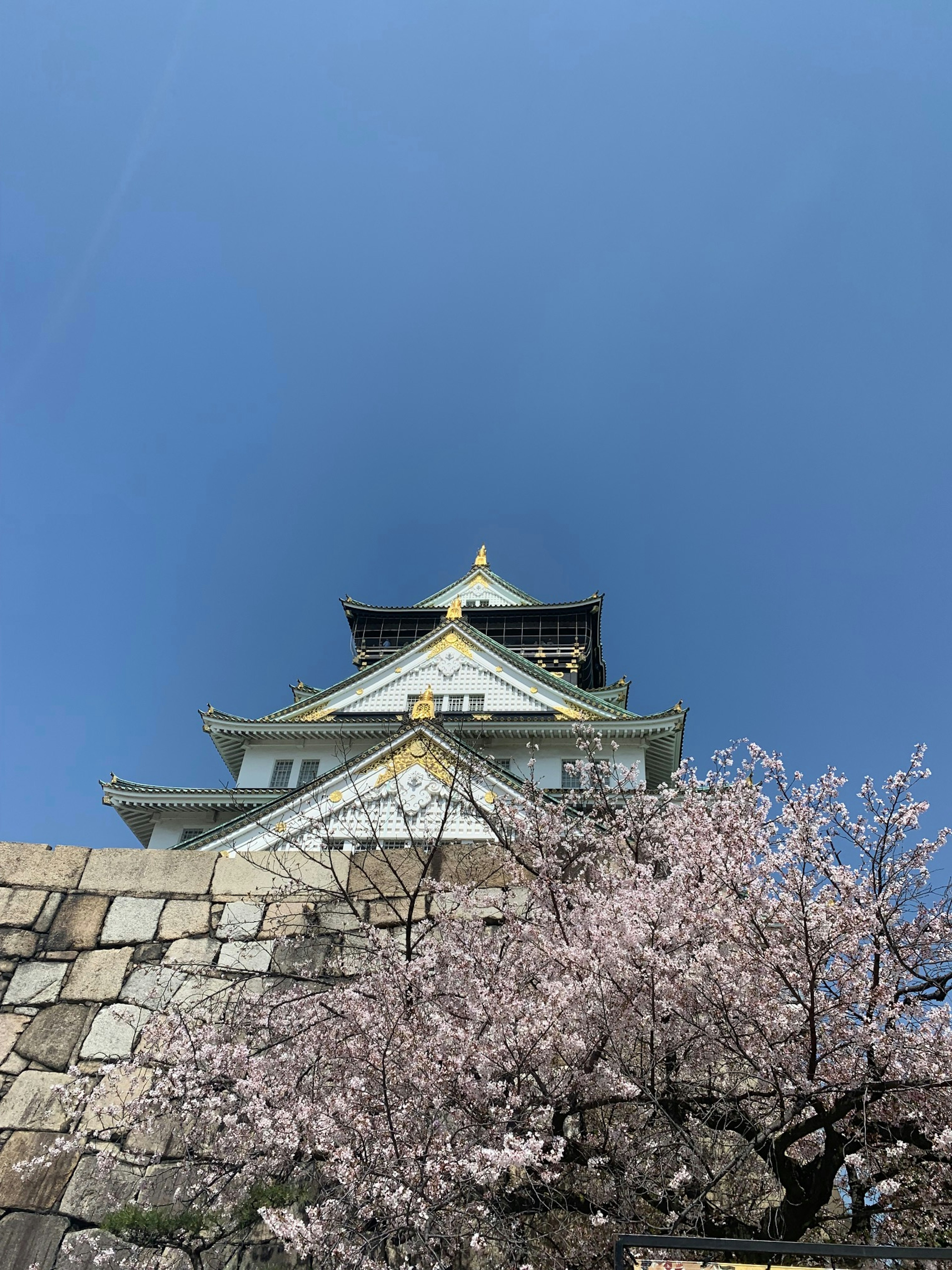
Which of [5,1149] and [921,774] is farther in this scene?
[5,1149]

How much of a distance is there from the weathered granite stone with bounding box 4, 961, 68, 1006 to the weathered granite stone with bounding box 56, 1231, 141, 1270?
1.66 meters

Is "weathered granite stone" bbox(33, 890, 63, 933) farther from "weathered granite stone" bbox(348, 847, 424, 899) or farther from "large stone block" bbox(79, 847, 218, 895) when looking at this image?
"weathered granite stone" bbox(348, 847, 424, 899)

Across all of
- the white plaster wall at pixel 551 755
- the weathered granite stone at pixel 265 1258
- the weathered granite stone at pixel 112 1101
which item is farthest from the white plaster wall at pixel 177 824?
the weathered granite stone at pixel 265 1258

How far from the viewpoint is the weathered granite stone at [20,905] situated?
6.31m

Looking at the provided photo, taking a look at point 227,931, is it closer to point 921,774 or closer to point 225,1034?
point 225,1034

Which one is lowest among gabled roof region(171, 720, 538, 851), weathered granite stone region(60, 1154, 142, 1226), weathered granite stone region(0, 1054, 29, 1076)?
weathered granite stone region(60, 1154, 142, 1226)

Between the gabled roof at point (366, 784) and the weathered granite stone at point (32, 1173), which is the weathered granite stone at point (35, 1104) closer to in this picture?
the weathered granite stone at point (32, 1173)

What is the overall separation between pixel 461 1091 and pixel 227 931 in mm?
2885

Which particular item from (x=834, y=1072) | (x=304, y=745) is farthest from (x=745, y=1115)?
(x=304, y=745)

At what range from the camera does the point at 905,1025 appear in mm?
4176

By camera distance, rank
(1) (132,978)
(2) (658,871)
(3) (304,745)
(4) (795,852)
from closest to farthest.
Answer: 1. (4) (795,852)
2. (1) (132,978)
3. (2) (658,871)
4. (3) (304,745)

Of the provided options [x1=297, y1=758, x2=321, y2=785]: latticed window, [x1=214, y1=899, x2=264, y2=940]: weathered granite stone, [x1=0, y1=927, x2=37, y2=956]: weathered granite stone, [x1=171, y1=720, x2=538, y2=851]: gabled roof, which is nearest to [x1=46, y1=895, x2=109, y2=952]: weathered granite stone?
[x1=0, y1=927, x2=37, y2=956]: weathered granite stone

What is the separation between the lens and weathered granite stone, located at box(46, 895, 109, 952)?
6.24 metres

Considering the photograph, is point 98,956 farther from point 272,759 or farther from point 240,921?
point 272,759
